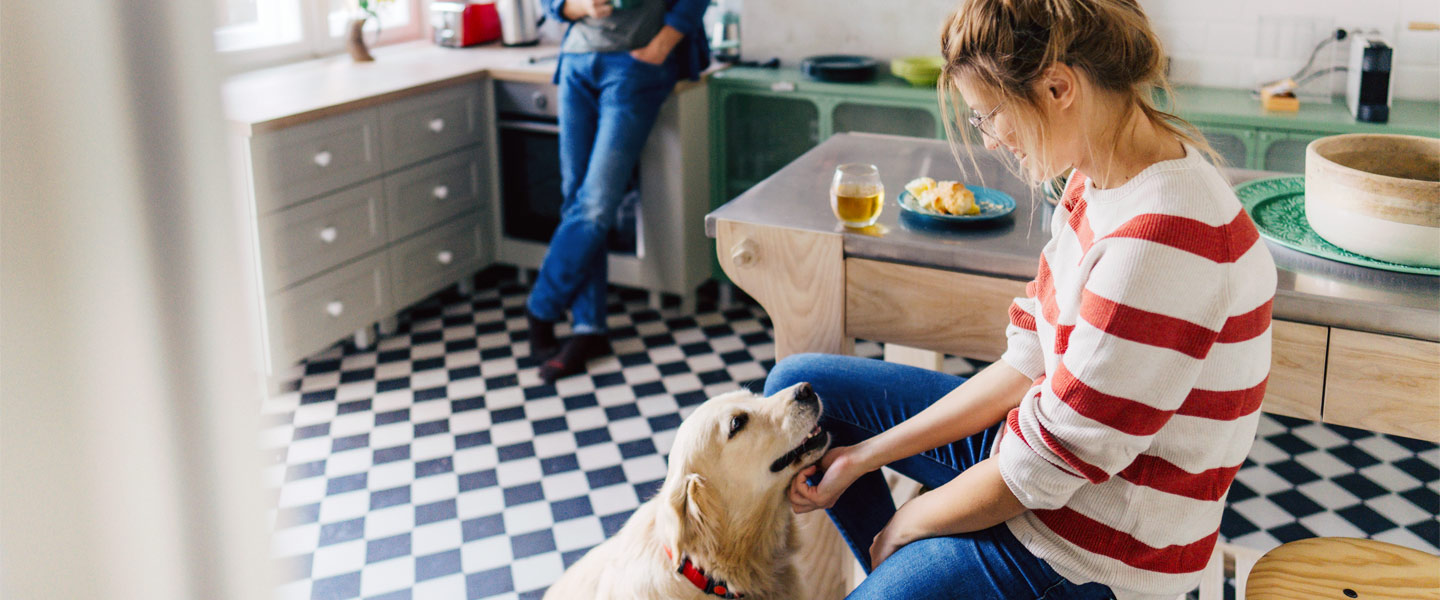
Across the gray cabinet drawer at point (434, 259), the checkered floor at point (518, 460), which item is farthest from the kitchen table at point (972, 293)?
the gray cabinet drawer at point (434, 259)

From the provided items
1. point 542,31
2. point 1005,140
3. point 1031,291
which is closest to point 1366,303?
point 1031,291

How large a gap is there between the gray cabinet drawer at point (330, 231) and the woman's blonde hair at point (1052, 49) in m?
2.26

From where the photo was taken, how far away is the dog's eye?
4.75 feet

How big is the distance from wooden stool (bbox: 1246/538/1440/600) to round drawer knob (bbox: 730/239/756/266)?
0.83m

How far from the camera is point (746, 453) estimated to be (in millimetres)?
1453

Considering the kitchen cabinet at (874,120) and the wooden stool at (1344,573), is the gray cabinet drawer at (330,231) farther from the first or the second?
the wooden stool at (1344,573)

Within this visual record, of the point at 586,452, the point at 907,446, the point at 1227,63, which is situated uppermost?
the point at 1227,63

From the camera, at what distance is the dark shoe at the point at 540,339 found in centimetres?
337

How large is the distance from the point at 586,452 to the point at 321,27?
216cm

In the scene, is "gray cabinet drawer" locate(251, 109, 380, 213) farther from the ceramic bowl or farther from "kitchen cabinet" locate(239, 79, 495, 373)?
the ceramic bowl

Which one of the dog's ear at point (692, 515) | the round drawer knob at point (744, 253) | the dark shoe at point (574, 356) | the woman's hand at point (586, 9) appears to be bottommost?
the dark shoe at point (574, 356)

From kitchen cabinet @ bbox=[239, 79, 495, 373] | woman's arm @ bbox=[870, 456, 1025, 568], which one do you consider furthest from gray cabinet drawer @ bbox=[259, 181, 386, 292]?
woman's arm @ bbox=[870, 456, 1025, 568]

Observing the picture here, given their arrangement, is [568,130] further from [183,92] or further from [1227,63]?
[183,92]

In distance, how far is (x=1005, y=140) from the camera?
3.73 ft
